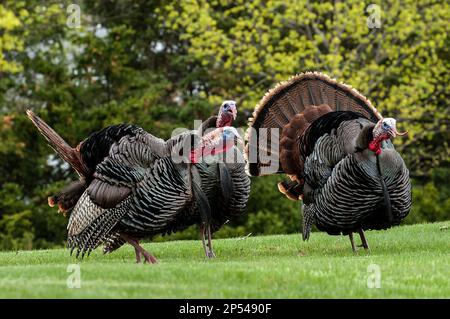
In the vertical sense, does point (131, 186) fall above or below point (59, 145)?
below

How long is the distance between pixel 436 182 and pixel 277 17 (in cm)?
560

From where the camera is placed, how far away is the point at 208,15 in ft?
73.4

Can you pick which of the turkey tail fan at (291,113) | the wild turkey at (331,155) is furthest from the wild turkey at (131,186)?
the turkey tail fan at (291,113)

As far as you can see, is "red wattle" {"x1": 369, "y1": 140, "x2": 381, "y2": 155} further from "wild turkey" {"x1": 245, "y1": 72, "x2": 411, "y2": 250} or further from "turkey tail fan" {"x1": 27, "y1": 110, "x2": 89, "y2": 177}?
"turkey tail fan" {"x1": 27, "y1": 110, "x2": 89, "y2": 177}

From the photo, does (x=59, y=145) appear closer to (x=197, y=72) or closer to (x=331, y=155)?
(x=331, y=155)

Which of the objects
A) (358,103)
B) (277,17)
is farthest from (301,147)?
(277,17)

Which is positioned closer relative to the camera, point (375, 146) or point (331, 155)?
point (375, 146)

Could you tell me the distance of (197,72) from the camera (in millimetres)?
23078

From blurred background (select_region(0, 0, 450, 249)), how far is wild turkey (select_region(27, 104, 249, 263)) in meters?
7.64

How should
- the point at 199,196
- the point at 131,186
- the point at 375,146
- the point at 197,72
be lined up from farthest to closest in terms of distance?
the point at 197,72
the point at 375,146
the point at 199,196
the point at 131,186

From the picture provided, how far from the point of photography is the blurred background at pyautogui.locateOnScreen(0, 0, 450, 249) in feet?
61.4

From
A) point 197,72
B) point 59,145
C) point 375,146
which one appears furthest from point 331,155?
point 197,72

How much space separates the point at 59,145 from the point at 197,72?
13.5m

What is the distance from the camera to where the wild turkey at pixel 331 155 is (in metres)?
9.87
